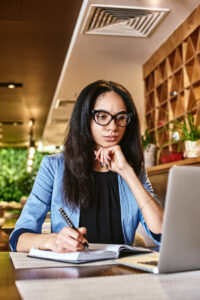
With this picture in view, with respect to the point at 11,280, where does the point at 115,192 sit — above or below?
above

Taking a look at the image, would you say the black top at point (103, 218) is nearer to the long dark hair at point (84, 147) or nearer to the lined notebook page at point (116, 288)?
the long dark hair at point (84, 147)

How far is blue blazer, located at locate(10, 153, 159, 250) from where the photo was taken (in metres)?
1.61

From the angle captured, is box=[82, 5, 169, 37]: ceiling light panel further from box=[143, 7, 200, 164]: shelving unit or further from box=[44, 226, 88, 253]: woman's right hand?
box=[44, 226, 88, 253]: woman's right hand

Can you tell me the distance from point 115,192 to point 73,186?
0.66 feet

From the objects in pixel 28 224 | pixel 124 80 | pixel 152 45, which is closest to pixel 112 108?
pixel 28 224

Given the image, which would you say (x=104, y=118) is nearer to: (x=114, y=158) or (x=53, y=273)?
(x=114, y=158)

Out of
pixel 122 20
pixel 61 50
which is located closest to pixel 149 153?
pixel 122 20

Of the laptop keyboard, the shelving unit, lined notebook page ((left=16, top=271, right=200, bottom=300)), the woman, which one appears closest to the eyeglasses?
the woman

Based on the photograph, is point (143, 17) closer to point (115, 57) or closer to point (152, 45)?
point (152, 45)

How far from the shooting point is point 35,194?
5.46 ft

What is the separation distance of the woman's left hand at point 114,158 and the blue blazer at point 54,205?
0.48 feet

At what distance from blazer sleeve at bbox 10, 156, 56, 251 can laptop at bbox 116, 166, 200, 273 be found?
2.18ft

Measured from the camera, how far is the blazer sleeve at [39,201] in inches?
62.3

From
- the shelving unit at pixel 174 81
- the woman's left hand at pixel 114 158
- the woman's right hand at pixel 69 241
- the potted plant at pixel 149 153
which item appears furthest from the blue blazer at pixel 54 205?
the potted plant at pixel 149 153
